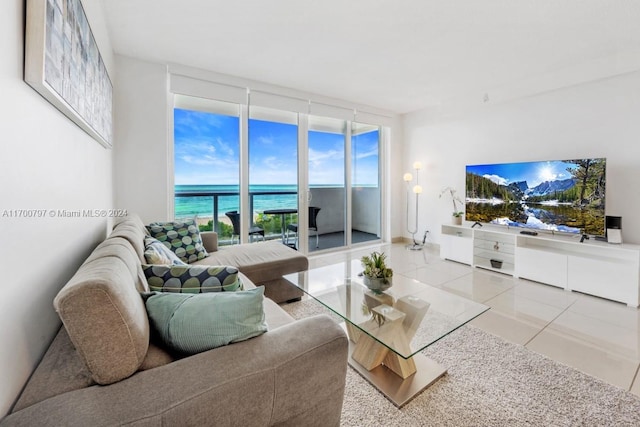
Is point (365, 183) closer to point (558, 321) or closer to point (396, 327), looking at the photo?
point (558, 321)

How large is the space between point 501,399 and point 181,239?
2642mm

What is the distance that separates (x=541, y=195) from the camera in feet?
11.2

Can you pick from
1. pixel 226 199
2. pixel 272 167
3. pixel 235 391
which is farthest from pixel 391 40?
pixel 235 391

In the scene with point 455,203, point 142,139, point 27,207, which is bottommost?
point 27,207

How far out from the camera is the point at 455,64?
3205 millimetres

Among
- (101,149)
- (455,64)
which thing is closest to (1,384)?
(101,149)

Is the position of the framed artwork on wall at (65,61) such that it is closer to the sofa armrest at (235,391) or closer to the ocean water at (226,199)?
the sofa armrest at (235,391)

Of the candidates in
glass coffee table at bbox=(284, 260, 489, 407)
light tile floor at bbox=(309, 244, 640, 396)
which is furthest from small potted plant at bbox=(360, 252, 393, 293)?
light tile floor at bbox=(309, 244, 640, 396)

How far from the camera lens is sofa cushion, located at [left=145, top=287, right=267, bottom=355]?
100 cm

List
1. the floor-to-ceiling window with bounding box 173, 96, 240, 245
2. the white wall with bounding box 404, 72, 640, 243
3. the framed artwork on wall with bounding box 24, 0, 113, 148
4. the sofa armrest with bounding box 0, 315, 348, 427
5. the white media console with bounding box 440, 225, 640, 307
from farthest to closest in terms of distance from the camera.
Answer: the floor-to-ceiling window with bounding box 173, 96, 240, 245 < the white wall with bounding box 404, 72, 640, 243 < the white media console with bounding box 440, 225, 640, 307 < the framed artwork on wall with bounding box 24, 0, 113, 148 < the sofa armrest with bounding box 0, 315, 348, 427

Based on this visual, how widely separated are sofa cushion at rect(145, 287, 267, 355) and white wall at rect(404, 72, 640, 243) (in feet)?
13.3

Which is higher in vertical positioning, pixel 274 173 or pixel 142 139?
pixel 142 139

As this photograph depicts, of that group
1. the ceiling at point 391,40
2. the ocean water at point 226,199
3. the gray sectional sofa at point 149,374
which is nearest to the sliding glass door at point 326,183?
the ocean water at point 226,199

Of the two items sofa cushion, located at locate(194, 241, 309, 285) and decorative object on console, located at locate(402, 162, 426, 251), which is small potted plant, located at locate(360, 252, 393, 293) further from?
decorative object on console, located at locate(402, 162, 426, 251)
